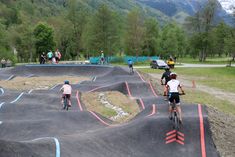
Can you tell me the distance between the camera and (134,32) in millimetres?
80812

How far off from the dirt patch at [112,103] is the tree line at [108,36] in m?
47.9

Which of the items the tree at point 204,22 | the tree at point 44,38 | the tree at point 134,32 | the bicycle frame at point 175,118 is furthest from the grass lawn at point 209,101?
the tree at point 44,38

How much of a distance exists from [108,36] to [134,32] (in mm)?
7202

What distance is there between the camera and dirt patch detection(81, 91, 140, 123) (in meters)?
22.5

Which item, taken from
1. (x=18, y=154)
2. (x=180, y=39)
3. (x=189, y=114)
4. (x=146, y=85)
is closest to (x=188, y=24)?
(x=180, y=39)

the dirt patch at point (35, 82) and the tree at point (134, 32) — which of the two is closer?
the dirt patch at point (35, 82)

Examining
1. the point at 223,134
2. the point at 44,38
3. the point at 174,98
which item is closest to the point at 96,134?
the point at 174,98

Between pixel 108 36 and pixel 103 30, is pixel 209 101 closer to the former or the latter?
pixel 108 36

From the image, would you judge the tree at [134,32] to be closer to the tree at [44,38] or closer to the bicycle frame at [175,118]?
the tree at [44,38]

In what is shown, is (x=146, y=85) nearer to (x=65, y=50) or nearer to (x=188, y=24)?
(x=188, y=24)

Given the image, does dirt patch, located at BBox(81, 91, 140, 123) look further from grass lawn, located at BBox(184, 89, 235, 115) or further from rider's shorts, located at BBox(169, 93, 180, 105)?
rider's shorts, located at BBox(169, 93, 180, 105)

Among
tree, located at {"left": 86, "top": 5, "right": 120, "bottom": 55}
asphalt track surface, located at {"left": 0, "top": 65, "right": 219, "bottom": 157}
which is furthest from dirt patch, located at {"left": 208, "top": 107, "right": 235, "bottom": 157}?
tree, located at {"left": 86, "top": 5, "right": 120, "bottom": 55}

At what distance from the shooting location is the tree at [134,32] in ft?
264

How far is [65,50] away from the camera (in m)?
104
